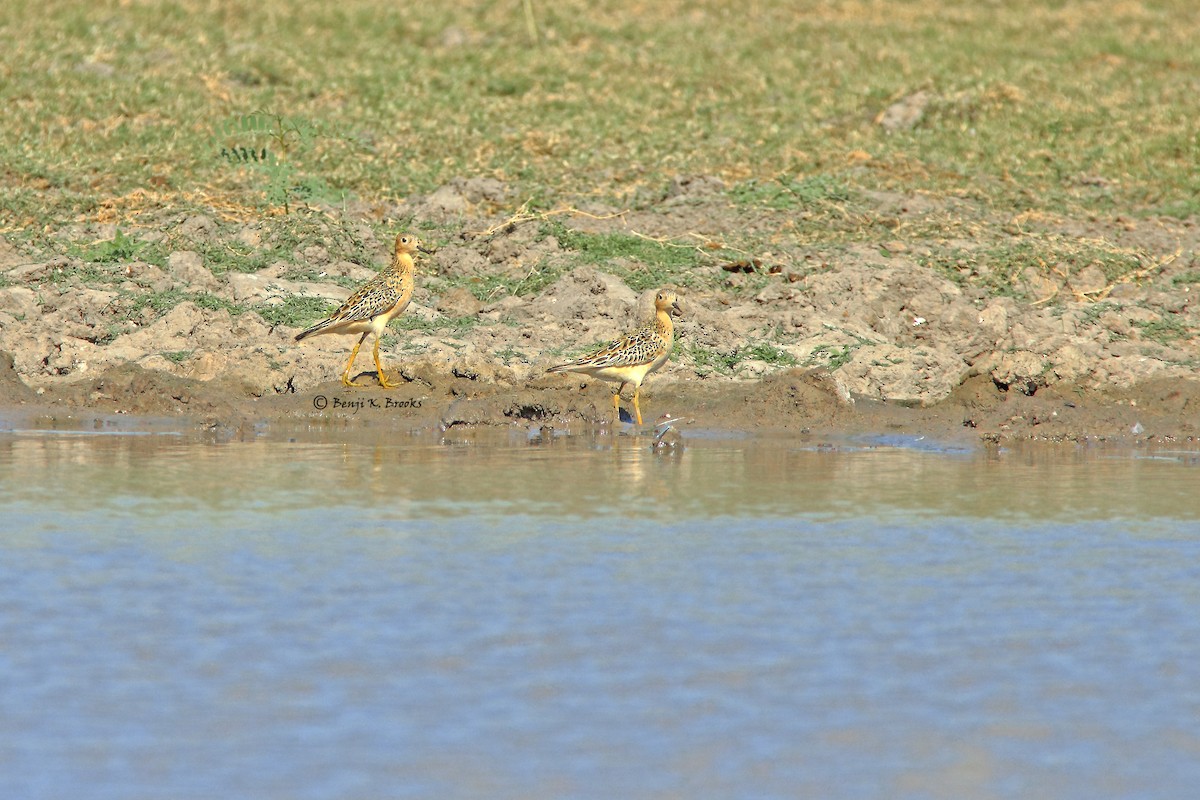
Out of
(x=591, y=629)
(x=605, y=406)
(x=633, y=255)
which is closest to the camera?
(x=591, y=629)

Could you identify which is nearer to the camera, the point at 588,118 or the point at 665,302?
the point at 665,302

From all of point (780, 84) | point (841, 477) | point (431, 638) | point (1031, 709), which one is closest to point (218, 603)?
point (431, 638)

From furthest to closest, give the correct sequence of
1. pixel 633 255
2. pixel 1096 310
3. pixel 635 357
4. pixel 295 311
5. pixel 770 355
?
pixel 633 255, pixel 1096 310, pixel 295 311, pixel 770 355, pixel 635 357

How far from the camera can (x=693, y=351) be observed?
12.8 meters

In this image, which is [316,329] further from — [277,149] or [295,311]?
[277,149]

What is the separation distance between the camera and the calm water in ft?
16.6

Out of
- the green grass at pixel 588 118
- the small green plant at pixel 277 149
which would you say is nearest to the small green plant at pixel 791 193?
the green grass at pixel 588 118

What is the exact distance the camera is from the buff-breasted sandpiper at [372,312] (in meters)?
12.3

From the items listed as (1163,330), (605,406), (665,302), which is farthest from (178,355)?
(1163,330)

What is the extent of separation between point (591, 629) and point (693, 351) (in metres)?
6.39

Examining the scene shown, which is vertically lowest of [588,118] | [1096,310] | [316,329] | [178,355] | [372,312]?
[178,355]

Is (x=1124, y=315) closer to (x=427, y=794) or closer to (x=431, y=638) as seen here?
(x=431, y=638)

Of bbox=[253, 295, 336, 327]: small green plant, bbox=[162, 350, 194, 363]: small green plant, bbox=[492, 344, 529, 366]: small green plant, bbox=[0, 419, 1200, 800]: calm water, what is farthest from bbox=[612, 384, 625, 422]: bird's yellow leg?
bbox=[162, 350, 194, 363]: small green plant

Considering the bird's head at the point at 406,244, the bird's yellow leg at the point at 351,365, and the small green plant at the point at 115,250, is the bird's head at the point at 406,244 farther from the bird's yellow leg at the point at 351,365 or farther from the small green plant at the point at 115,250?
the small green plant at the point at 115,250
